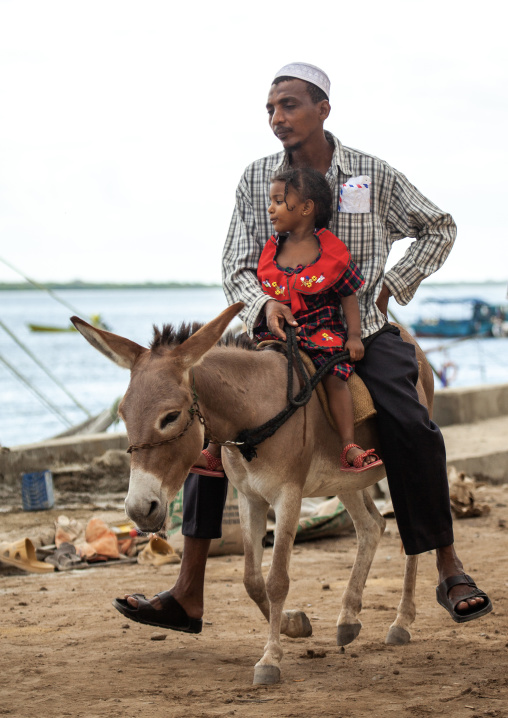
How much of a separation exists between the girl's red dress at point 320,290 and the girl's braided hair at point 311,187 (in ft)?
0.30

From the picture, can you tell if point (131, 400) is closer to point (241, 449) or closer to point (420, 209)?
point (241, 449)

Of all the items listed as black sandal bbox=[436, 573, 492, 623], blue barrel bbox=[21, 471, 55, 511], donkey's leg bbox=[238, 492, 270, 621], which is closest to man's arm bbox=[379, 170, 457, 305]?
donkey's leg bbox=[238, 492, 270, 621]

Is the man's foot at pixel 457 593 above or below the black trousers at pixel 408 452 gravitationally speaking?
below

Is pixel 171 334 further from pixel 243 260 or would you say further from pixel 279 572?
pixel 279 572

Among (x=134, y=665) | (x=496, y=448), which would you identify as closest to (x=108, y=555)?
(x=134, y=665)

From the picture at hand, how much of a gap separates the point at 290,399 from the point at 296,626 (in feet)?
4.03

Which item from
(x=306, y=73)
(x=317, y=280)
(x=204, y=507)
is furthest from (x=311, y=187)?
(x=204, y=507)

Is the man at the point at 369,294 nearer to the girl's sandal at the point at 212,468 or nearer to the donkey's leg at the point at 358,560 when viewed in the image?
the girl's sandal at the point at 212,468

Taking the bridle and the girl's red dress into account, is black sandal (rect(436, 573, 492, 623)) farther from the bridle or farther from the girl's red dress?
the bridle

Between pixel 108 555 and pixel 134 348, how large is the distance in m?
3.27

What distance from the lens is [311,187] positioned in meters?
3.83

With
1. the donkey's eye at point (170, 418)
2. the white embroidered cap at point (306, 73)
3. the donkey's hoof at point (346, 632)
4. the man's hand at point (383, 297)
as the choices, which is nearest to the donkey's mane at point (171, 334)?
the donkey's eye at point (170, 418)

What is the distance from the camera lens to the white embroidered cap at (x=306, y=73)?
13.5ft

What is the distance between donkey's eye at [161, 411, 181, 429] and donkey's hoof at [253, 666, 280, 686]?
1.10 metres
